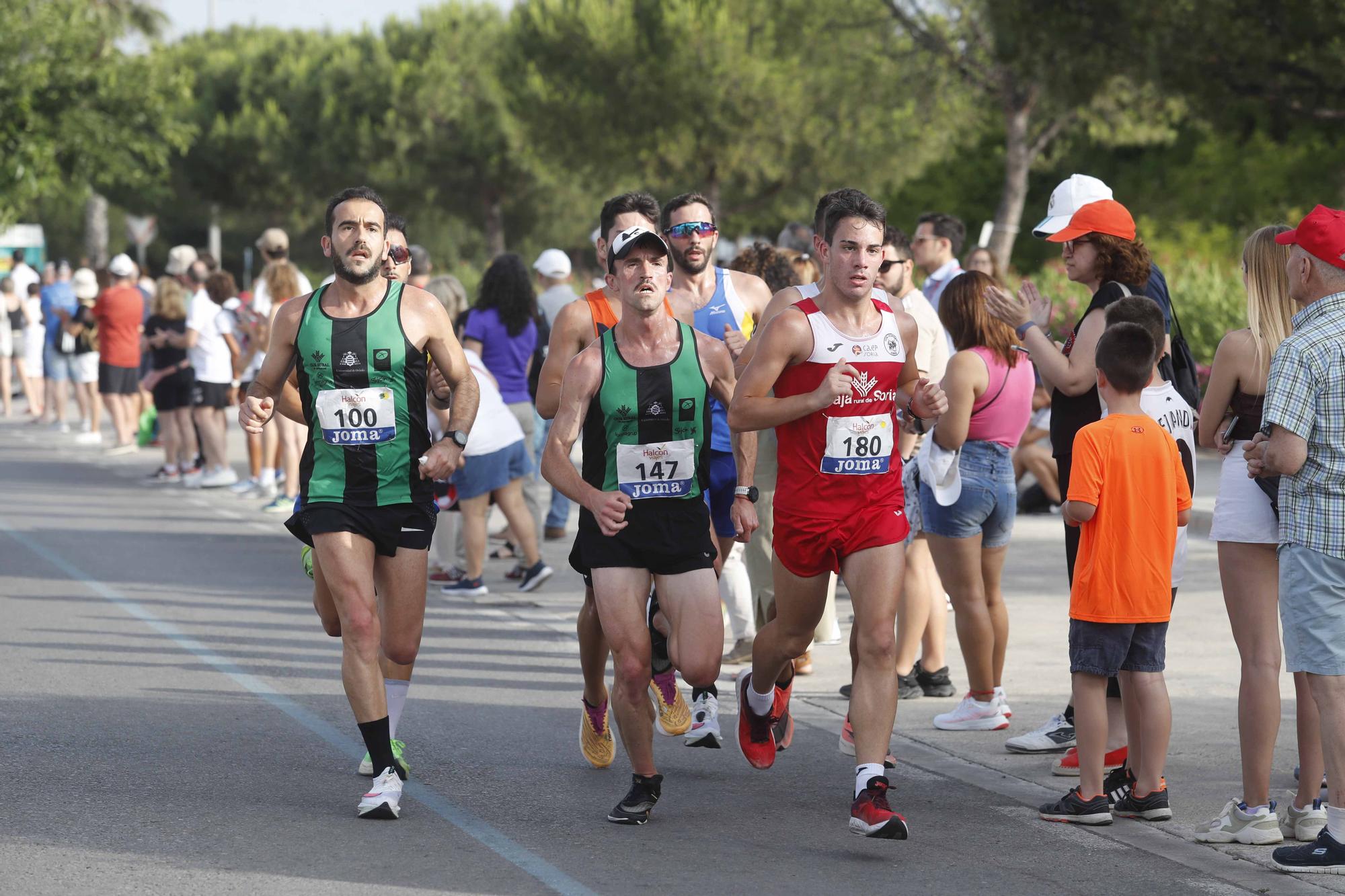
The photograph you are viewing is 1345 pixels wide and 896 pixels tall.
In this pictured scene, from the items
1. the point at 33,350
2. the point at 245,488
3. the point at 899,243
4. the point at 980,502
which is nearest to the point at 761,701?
the point at 980,502

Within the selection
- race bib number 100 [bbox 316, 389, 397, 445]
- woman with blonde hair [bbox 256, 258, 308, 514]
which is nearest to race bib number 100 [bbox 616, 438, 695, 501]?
race bib number 100 [bbox 316, 389, 397, 445]

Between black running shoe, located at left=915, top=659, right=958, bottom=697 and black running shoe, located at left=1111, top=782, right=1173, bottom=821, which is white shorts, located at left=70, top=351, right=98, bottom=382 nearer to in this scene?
black running shoe, located at left=915, top=659, right=958, bottom=697

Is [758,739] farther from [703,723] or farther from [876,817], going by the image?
[876,817]

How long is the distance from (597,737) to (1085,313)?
2475 millimetres

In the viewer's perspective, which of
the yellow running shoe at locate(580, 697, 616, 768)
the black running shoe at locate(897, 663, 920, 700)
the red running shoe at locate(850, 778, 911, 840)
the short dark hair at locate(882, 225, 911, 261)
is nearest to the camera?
the red running shoe at locate(850, 778, 911, 840)

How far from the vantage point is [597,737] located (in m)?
6.59

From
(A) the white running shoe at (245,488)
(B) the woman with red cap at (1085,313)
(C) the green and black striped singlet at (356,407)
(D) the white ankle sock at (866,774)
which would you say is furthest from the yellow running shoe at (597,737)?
(A) the white running shoe at (245,488)

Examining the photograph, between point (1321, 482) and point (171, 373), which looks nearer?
point (1321, 482)

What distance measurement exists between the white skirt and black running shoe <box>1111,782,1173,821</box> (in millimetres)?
917

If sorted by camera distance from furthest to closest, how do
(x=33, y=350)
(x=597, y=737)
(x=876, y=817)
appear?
(x=33, y=350), (x=597, y=737), (x=876, y=817)

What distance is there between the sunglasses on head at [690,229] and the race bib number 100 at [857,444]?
6.16ft

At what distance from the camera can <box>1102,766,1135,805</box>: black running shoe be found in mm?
6047

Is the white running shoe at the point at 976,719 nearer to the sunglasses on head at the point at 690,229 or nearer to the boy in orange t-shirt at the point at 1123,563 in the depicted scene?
the boy in orange t-shirt at the point at 1123,563

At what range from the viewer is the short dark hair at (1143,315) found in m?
5.83
